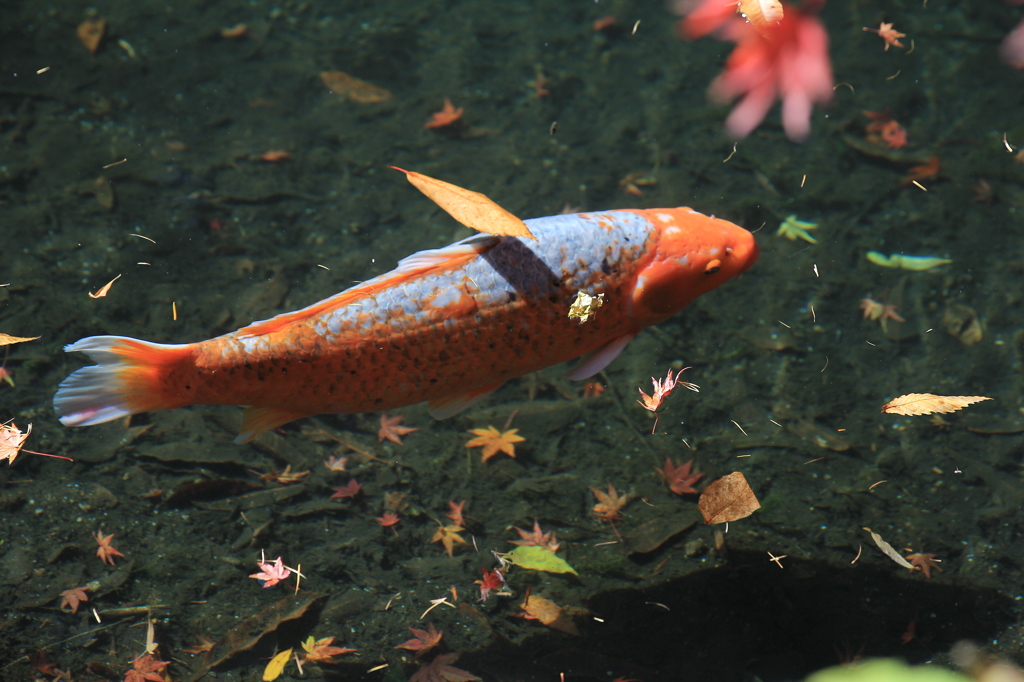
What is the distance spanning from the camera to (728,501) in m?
3.14

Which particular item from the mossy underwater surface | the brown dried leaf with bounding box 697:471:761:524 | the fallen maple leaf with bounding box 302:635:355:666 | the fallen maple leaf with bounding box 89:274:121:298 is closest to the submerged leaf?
the mossy underwater surface

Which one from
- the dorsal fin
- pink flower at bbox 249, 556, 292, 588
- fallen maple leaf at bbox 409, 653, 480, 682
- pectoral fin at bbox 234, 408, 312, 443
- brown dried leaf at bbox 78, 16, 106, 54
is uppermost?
brown dried leaf at bbox 78, 16, 106, 54

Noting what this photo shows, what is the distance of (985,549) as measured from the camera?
317cm

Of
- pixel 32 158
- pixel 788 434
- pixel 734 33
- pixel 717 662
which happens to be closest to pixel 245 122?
pixel 32 158

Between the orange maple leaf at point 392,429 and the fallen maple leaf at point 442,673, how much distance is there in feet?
3.91

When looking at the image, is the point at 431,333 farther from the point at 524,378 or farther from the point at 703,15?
the point at 703,15

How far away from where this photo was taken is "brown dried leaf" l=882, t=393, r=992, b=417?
362 centimetres

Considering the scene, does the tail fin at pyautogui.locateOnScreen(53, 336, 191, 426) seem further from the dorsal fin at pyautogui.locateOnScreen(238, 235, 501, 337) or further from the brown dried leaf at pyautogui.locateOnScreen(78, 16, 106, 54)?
the brown dried leaf at pyautogui.locateOnScreen(78, 16, 106, 54)

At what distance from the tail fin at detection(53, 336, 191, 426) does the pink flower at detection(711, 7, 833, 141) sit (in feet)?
10.9

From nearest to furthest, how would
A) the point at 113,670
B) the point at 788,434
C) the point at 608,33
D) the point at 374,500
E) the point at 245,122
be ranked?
1. the point at 113,670
2. the point at 374,500
3. the point at 788,434
4. the point at 245,122
5. the point at 608,33

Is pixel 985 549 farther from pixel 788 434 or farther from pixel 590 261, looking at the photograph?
pixel 590 261

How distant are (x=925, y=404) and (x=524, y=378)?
2.30 metres

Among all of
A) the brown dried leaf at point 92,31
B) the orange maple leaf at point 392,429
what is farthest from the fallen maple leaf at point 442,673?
the brown dried leaf at point 92,31

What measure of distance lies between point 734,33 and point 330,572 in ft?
16.2
